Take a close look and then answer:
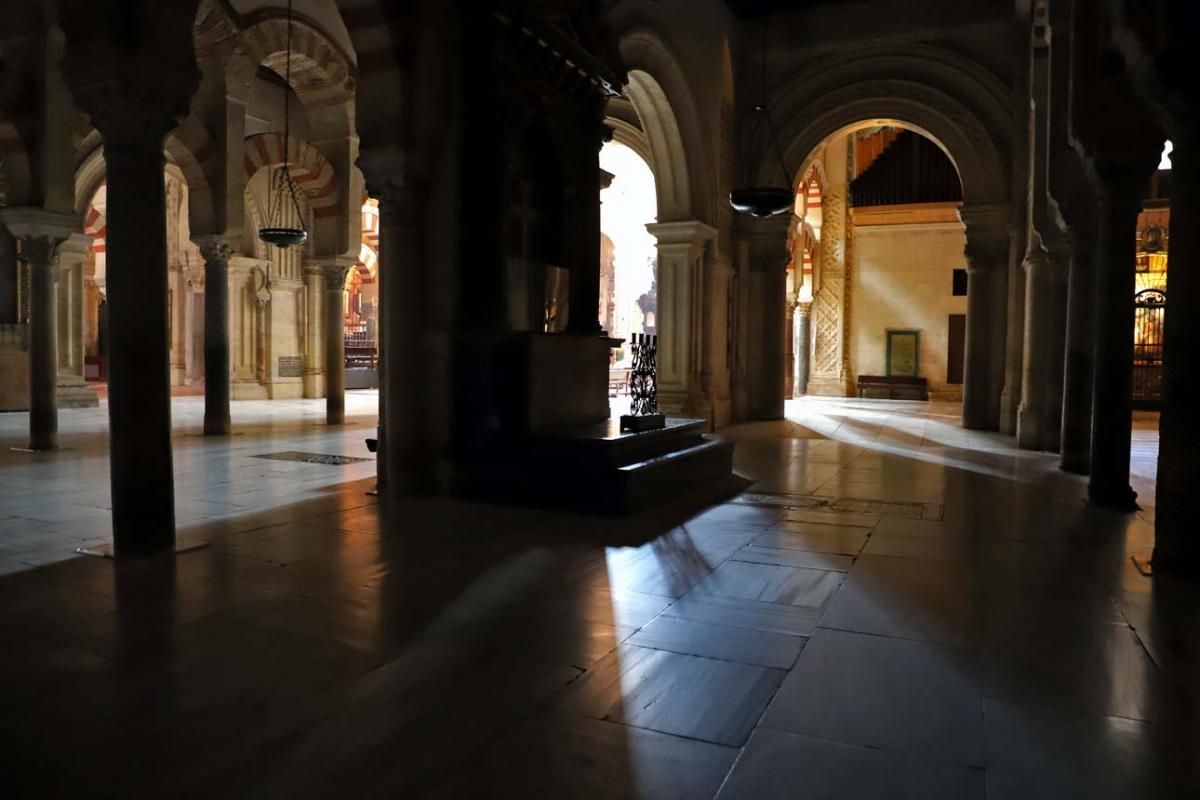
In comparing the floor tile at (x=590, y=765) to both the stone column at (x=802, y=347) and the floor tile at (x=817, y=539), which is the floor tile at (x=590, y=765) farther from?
the stone column at (x=802, y=347)

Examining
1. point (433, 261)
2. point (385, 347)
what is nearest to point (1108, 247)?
point (433, 261)

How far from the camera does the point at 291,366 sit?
655 inches

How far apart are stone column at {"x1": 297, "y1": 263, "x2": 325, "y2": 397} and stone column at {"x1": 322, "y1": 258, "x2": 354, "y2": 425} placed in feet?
19.4

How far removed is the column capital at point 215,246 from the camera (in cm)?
944

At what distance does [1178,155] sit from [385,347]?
4.55m

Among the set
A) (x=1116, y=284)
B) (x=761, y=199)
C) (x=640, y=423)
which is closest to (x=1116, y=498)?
(x=1116, y=284)

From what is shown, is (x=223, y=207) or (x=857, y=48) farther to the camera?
(x=857, y=48)

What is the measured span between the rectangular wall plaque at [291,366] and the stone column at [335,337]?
5.91 metres

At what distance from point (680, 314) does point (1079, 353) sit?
208 inches

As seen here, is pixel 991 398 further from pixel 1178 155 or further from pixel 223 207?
pixel 223 207

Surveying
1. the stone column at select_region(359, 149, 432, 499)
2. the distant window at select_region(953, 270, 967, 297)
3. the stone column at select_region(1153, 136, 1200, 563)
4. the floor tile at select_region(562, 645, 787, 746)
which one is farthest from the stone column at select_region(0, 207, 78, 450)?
the distant window at select_region(953, 270, 967, 297)

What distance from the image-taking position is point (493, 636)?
275 centimetres

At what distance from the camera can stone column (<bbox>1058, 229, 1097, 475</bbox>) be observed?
21.2 ft

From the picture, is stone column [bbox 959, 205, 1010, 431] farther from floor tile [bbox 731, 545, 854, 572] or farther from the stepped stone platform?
floor tile [bbox 731, 545, 854, 572]
